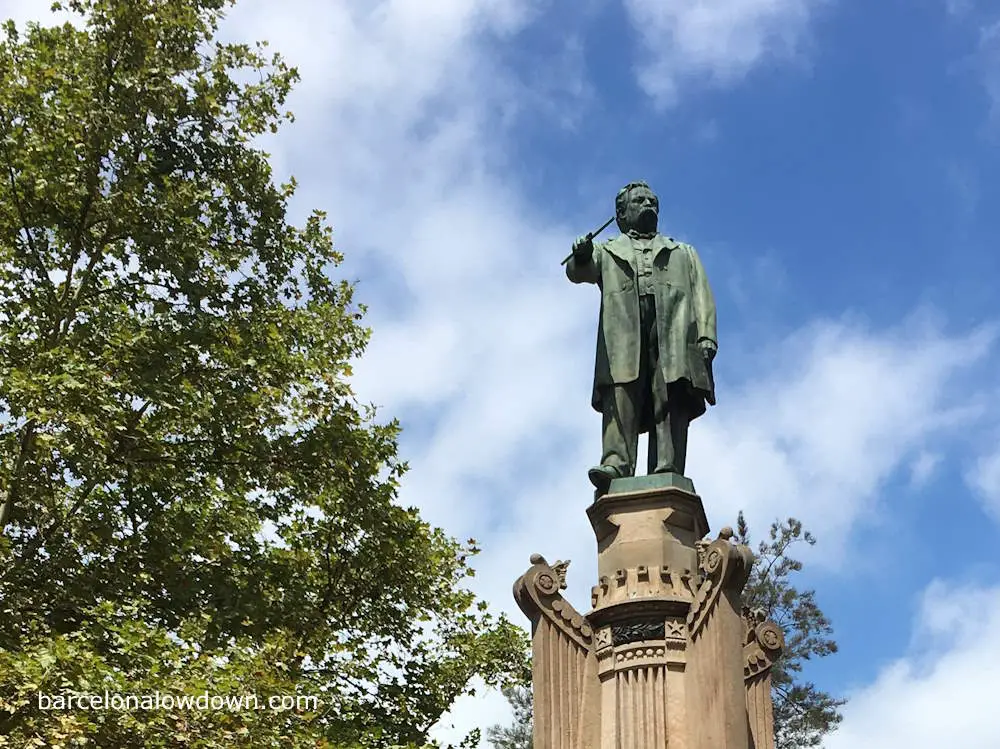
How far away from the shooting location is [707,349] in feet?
25.2

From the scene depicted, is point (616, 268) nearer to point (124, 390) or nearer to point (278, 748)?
point (278, 748)

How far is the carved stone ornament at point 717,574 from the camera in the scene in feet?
22.0

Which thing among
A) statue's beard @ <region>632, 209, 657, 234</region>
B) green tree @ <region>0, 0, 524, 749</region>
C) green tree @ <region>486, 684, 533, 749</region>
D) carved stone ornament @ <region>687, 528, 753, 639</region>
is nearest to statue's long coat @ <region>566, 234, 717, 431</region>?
statue's beard @ <region>632, 209, 657, 234</region>

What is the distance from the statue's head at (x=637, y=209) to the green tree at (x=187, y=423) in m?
5.38

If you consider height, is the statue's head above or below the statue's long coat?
above

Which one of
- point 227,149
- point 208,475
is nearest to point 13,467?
point 208,475

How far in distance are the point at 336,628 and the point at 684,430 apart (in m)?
7.51

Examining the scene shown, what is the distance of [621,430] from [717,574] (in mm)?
1174

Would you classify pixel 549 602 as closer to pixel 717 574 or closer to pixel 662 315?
pixel 717 574

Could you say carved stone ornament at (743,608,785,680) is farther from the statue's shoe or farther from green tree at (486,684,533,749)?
green tree at (486,684,533,749)

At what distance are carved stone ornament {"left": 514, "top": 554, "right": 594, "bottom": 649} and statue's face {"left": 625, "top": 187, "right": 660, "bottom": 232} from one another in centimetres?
239

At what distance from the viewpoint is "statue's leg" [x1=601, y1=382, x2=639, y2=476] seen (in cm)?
752

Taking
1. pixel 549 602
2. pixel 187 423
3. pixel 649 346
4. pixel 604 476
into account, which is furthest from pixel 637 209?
pixel 187 423

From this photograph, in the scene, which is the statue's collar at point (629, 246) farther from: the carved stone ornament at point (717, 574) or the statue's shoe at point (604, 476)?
the carved stone ornament at point (717, 574)
